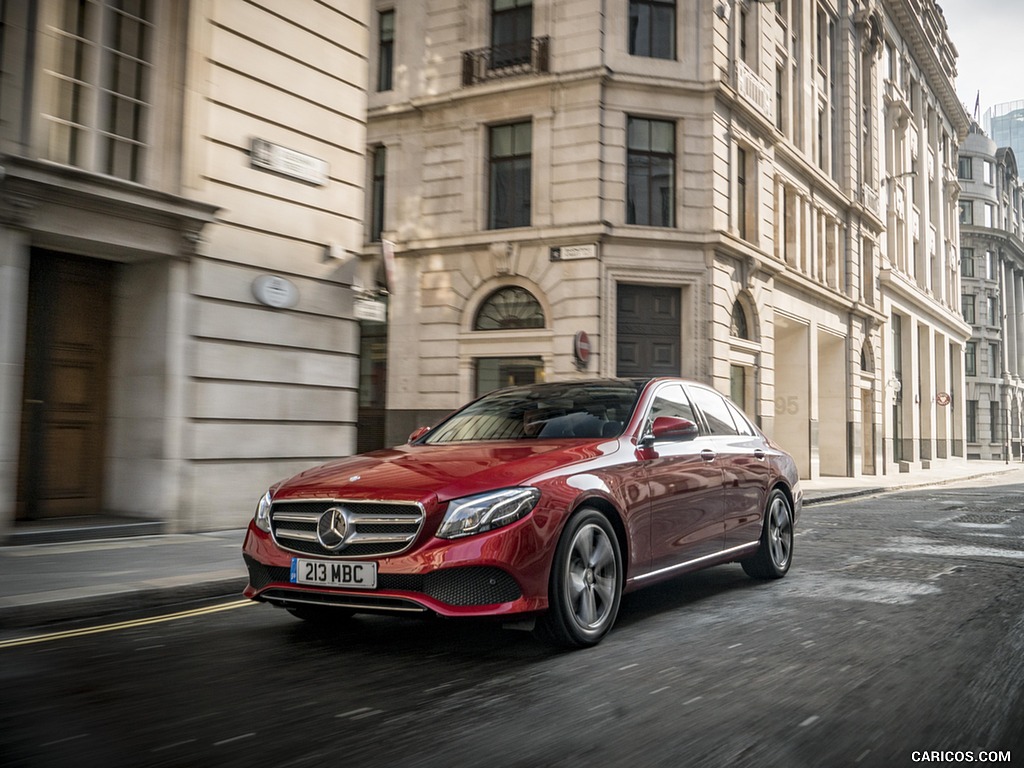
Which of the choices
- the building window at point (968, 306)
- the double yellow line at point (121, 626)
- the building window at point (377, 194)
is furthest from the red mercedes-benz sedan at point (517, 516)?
the building window at point (968, 306)

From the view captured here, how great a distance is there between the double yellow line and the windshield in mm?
1729

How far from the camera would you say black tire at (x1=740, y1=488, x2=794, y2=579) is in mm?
7164

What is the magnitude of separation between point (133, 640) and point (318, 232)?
25.6 feet

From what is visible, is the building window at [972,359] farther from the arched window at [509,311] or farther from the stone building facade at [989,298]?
the arched window at [509,311]

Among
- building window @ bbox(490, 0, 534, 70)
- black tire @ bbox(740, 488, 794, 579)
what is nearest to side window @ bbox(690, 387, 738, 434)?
black tire @ bbox(740, 488, 794, 579)

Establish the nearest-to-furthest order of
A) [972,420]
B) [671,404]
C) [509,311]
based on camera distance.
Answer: [671,404]
[509,311]
[972,420]

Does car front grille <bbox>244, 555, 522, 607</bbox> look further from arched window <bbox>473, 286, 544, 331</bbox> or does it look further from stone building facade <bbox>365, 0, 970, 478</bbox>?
arched window <bbox>473, 286, 544, 331</bbox>

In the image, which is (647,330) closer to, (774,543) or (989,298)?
(774,543)

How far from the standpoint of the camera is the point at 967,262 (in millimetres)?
69312

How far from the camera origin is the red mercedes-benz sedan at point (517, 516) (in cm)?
445

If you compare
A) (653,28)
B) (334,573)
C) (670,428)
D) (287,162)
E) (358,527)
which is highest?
(653,28)

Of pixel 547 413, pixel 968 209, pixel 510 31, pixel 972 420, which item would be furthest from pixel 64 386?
pixel 968 209

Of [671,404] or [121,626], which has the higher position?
[671,404]

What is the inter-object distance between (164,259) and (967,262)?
229 feet
